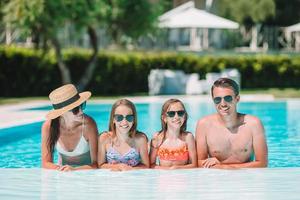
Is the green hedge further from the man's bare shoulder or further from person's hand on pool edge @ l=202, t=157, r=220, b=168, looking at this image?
person's hand on pool edge @ l=202, t=157, r=220, b=168

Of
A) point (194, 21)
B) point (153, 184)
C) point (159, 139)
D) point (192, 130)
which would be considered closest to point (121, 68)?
point (194, 21)

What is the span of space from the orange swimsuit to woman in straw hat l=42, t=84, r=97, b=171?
0.69 metres

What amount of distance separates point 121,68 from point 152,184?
21370mm

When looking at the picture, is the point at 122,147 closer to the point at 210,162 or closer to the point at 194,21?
the point at 210,162

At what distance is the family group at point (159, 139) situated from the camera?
26.7 ft

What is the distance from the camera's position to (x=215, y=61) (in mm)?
30469

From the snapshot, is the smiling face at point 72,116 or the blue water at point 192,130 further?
the blue water at point 192,130

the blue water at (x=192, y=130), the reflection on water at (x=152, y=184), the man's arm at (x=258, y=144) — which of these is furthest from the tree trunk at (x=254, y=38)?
the reflection on water at (x=152, y=184)

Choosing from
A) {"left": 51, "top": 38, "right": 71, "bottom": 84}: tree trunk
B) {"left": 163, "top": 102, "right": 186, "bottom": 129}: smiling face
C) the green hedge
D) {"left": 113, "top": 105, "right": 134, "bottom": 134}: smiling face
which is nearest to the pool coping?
{"left": 51, "top": 38, "right": 71, "bottom": 84}: tree trunk

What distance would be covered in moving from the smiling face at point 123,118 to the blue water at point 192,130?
4.10 meters

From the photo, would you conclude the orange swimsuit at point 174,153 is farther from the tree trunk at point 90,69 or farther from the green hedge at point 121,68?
the tree trunk at point 90,69

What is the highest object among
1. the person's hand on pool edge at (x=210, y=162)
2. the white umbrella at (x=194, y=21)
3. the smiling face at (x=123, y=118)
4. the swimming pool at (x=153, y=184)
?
the white umbrella at (x=194, y=21)

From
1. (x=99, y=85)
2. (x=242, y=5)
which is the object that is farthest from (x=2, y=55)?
(x=242, y=5)

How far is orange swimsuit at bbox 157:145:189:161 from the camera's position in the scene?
27.3ft
